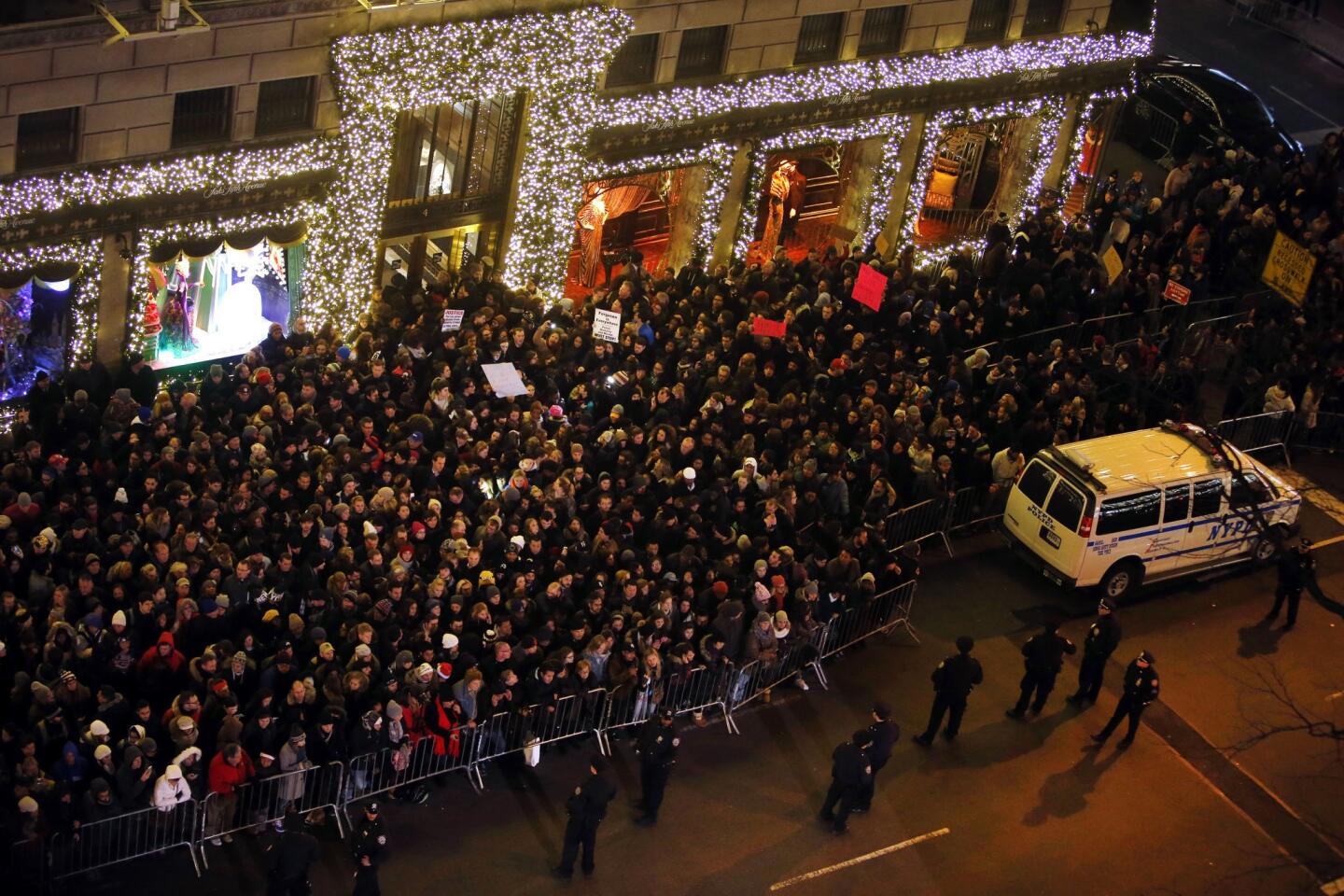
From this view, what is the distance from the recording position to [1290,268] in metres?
30.2

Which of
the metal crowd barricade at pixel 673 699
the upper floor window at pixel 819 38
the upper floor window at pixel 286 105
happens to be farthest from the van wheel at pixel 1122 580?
the upper floor window at pixel 286 105

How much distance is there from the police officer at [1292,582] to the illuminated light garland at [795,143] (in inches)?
461

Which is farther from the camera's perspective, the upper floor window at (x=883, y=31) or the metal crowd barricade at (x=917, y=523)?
the upper floor window at (x=883, y=31)

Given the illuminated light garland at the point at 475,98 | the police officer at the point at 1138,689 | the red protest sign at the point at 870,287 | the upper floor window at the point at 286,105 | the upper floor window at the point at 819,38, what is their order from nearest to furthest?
the police officer at the point at 1138,689 → the upper floor window at the point at 286,105 → the illuminated light garland at the point at 475,98 → the red protest sign at the point at 870,287 → the upper floor window at the point at 819,38

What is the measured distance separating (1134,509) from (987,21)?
12691 mm

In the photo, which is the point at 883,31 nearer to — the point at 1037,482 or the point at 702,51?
the point at 702,51

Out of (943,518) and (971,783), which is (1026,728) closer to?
(971,783)

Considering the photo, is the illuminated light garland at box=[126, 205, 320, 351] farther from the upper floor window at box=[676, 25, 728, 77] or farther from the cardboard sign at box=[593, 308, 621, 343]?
the upper floor window at box=[676, 25, 728, 77]

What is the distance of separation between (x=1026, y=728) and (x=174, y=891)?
11.2 meters

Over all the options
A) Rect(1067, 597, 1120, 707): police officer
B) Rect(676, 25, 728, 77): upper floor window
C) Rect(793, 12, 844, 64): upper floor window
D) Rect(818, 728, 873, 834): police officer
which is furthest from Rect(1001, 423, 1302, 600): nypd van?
Rect(793, 12, 844, 64): upper floor window

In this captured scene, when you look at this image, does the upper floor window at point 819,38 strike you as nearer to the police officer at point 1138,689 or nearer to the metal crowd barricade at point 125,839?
the police officer at point 1138,689

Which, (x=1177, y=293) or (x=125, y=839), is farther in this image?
(x=1177, y=293)

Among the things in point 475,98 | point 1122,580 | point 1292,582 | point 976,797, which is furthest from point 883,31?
point 976,797

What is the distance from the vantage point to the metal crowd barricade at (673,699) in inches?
868
